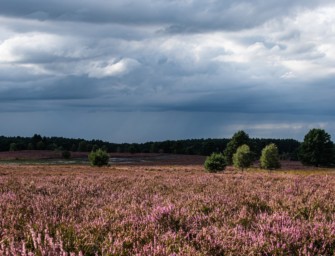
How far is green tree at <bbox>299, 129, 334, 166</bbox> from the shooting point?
304ft

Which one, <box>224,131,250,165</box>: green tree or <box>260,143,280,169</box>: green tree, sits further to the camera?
<box>224,131,250,165</box>: green tree

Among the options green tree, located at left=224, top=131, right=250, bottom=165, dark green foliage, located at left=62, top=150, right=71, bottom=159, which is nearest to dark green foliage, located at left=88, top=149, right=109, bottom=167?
green tree, located at left=224, top=131, right=250, bottom=165

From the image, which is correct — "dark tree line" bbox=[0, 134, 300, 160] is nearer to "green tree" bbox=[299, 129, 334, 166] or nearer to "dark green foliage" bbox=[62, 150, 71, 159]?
"dark green foliage" bbox=[62, 150, 71, 159]

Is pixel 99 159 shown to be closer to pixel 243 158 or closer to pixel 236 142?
pixel 243 158

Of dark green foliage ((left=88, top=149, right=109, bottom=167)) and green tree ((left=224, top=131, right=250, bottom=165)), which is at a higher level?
green tree ((left=224, top=131, right=250, bottom=165))

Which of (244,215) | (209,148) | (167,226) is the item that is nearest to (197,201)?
(244,215)

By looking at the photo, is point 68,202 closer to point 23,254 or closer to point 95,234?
point 95,234

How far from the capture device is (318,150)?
3654 inches

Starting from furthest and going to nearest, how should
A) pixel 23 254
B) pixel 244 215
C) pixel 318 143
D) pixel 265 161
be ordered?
pixel 318 143 < pixel 265 161 < pixel 244 215 < pixel 23 254

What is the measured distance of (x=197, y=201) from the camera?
7.42 m

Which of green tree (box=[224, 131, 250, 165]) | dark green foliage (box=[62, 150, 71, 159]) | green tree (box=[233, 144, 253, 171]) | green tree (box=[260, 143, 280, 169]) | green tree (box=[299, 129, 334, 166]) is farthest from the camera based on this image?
dark green foliage (box=[62, 150, 71, 159])

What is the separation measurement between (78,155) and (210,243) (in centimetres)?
11350

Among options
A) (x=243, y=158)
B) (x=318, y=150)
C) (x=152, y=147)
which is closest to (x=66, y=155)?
(x=152, y=147)

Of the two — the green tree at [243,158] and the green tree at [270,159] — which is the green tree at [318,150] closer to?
the green tree at [270,159]
